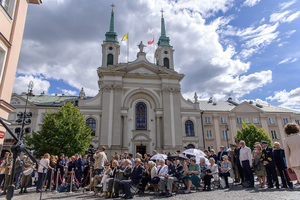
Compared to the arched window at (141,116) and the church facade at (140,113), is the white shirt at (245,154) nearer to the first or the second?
the church facade at (140,113)

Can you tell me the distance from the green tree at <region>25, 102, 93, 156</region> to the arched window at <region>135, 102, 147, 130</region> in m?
9.12

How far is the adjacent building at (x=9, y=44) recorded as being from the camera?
7.61m

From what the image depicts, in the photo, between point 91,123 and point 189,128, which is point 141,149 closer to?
point 91,123

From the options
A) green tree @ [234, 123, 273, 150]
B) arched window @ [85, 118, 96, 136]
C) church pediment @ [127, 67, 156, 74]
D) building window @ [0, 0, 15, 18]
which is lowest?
green tree @ [234, 123, 273, 150]

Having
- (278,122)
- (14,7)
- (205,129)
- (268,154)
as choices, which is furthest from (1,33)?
(278,122)

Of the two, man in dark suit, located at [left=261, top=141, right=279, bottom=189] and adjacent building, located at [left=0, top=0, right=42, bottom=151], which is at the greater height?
adjacent building, located at [left=0, top=0, right=42, bottom=151]

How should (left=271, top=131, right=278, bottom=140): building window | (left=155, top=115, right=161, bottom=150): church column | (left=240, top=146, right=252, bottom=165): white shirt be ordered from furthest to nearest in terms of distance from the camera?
(left=271, top=131, right=278, bottom=140): building window → (left=155, top=115, right=161, bottom=150): church column → (left=240, top=146, right=252, bottom=165): white shirt

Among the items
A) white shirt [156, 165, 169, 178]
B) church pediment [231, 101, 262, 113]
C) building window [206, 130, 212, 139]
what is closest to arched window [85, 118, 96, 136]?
building window [206, 130, 212, 139]

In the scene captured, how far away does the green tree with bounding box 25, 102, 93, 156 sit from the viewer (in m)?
19.9

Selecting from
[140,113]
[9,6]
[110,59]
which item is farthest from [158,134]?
[9,6]

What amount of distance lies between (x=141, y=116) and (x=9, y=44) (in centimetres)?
2307

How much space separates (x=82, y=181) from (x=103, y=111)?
1670 centimetres

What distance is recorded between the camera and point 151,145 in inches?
1119

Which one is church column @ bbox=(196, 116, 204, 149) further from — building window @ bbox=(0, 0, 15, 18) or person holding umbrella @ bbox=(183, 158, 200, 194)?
building window @ bbox=(0, 0, 15, 18)
